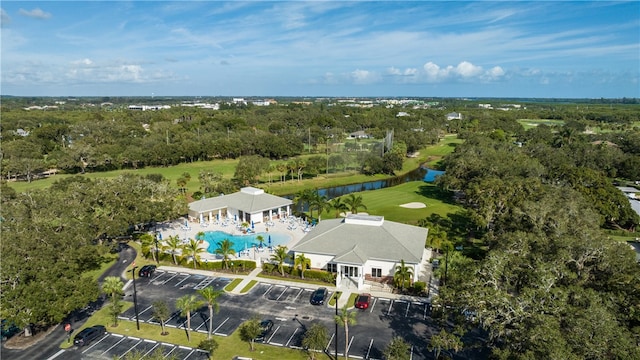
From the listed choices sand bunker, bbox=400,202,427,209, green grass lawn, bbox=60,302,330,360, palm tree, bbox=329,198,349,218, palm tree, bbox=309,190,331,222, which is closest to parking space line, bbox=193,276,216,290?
green grass lawn, bbox=60,302,330,360

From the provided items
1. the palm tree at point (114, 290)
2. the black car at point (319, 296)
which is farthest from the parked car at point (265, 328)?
the palm tree at point (114, 290)

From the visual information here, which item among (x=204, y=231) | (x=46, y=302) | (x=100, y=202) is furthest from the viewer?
(x=204, y=231)

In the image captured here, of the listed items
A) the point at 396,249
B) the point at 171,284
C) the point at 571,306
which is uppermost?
the point at 571,306

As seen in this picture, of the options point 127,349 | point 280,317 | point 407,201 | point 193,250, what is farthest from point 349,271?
point 407,201

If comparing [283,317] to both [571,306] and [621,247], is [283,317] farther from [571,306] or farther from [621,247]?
[621,247]

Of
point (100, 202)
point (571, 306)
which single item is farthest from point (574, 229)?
point (100, 202)

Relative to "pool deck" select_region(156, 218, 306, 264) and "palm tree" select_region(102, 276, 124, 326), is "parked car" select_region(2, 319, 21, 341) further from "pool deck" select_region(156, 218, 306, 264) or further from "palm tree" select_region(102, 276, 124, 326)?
"pool deck" select_region(156, 218, 306, 264)

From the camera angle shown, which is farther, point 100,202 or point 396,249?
point 100,202
